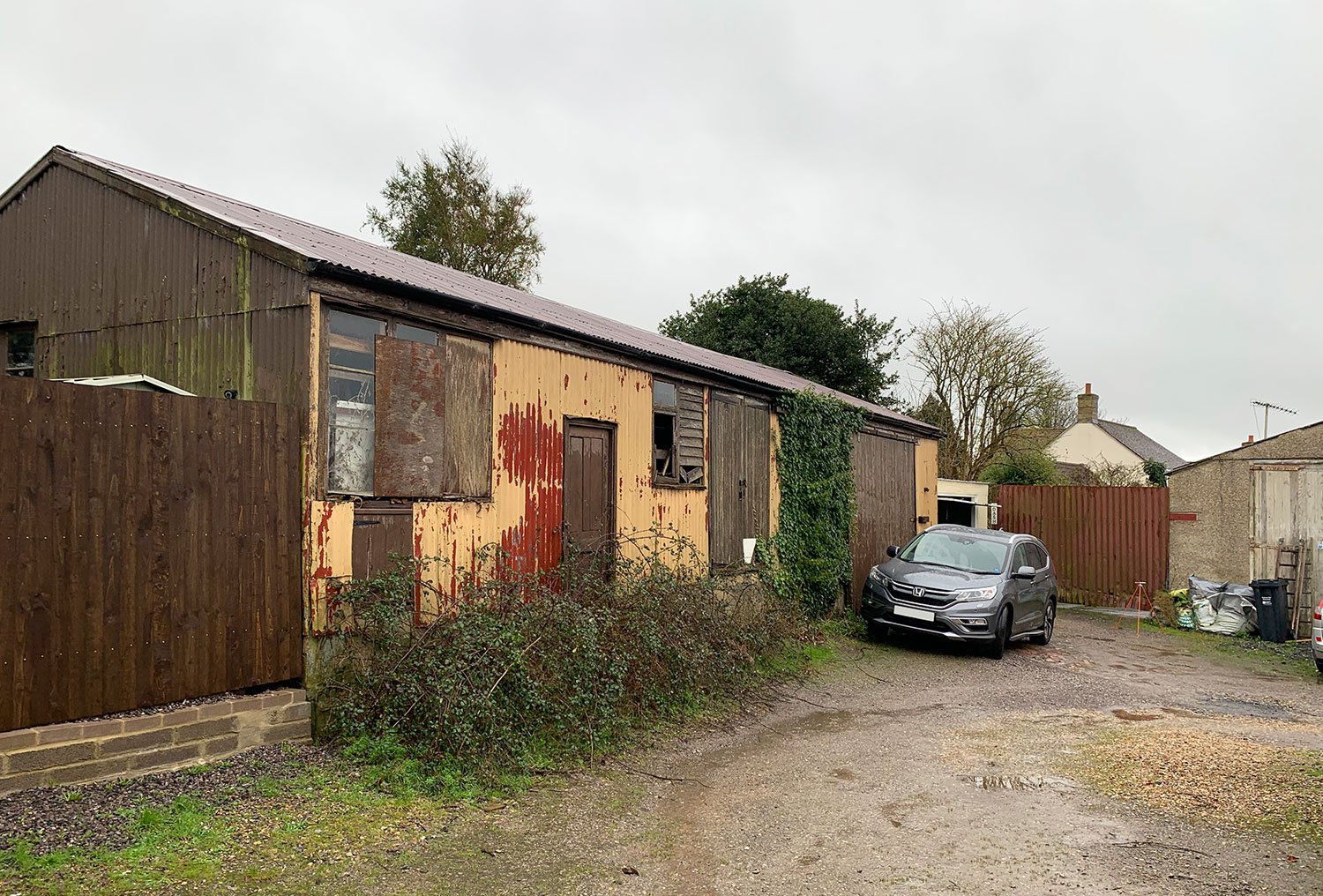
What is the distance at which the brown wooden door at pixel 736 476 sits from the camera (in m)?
12.6

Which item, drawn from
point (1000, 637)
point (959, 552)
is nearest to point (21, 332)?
point (959, 552)

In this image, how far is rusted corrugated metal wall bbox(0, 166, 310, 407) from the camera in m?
7.20

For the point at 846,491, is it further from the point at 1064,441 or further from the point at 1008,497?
the point at 1064,441

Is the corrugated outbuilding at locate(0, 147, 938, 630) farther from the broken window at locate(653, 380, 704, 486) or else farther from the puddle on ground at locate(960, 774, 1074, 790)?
the puddle on ground at locate(960, 774, 1074, 790)

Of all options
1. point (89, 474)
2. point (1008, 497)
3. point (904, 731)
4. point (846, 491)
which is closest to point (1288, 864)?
point (904, 731)

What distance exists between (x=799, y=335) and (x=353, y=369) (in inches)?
910

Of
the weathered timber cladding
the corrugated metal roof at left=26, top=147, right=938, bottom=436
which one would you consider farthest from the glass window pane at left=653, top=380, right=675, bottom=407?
the weathered timber cladding

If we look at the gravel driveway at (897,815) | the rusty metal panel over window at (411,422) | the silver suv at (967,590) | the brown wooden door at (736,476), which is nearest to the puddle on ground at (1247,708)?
the gravel driveway at (897,815)

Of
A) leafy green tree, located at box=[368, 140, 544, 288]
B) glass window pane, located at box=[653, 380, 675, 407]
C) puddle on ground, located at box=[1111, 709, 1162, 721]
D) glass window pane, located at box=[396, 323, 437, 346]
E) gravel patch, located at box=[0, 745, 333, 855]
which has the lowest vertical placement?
puddle on ground, located at box=[1111, 709, 1162, 721]

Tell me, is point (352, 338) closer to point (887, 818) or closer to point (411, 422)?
point (411, 422)

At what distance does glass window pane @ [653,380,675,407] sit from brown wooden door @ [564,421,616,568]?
1081mm

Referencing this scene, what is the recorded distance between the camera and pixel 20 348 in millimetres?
9375

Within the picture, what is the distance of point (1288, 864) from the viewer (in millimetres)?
5086

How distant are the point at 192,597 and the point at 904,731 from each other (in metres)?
5.78
